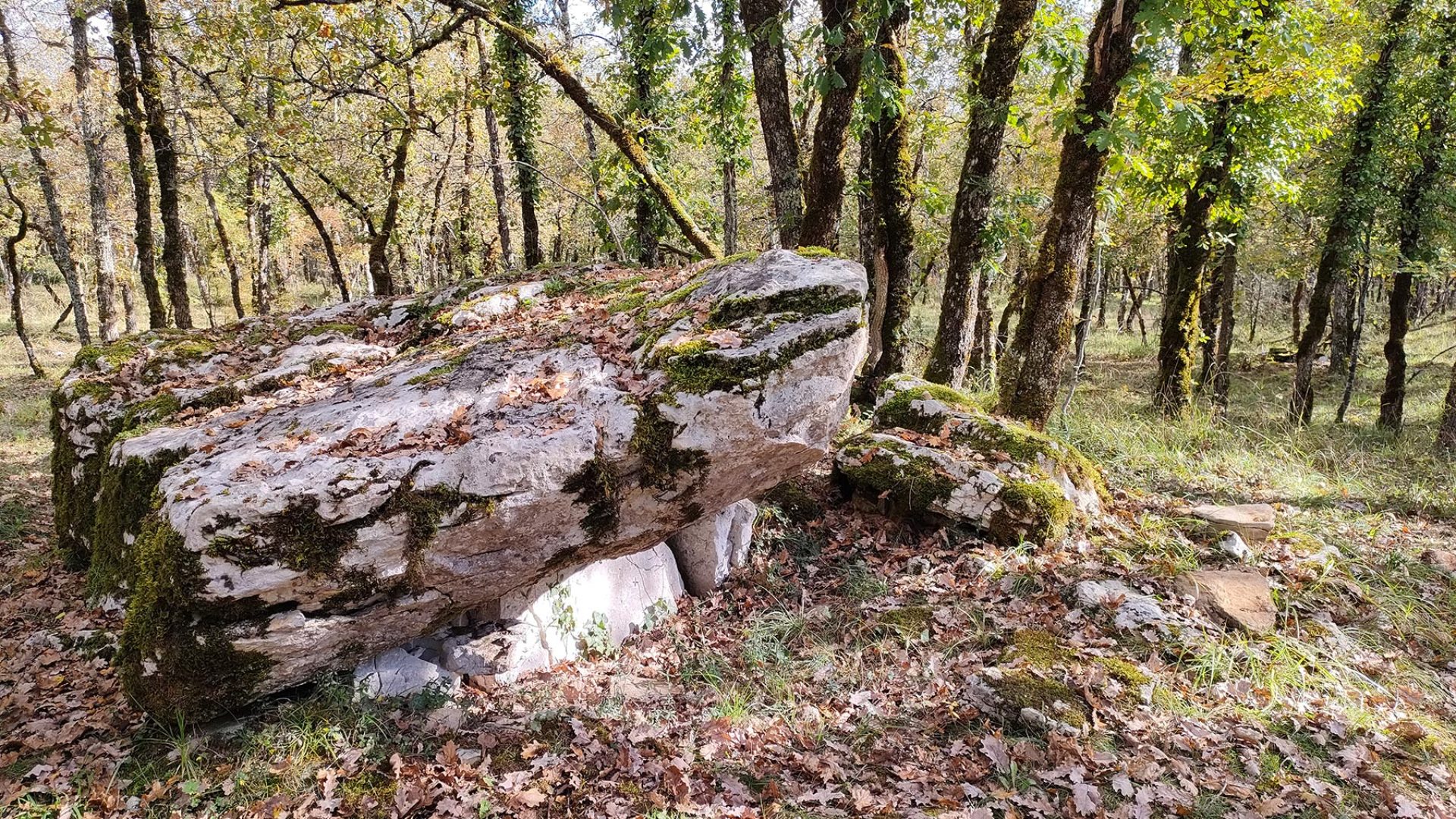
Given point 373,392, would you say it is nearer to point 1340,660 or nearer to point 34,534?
point 34,534

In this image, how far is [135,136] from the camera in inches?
339

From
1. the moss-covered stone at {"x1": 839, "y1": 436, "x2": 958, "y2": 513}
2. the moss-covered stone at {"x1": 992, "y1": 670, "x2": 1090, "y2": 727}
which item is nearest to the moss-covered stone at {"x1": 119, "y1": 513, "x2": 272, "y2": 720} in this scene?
the moss-covered stone at {"x1": 992, "y1": 670, "x2": 1090, "y2": 727}

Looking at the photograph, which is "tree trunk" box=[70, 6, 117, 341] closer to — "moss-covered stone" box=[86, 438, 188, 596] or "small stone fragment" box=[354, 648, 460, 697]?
"moss-covered stone" box=[86, 438, 188, 596]

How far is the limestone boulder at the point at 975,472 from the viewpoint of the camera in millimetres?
5703

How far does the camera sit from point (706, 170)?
90.2 ft

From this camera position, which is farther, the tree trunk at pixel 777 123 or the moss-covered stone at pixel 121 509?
the tree trunk at pixel 777 123

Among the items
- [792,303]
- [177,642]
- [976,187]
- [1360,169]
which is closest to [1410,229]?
[1360,169]

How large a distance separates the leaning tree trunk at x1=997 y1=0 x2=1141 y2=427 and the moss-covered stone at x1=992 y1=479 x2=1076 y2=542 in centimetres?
181

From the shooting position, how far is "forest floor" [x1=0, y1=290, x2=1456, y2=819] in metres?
3.51

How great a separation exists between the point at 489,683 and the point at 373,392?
2337mm

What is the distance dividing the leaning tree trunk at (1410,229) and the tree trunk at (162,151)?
1980 cm

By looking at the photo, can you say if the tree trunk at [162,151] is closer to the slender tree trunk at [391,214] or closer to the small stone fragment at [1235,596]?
the slender tree trunk at [391,214]

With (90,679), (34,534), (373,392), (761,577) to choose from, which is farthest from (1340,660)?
(34,534)

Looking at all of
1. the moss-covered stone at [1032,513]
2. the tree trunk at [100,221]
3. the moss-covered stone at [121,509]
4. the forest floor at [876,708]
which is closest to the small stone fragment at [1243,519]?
the forest floor at [876,708]
